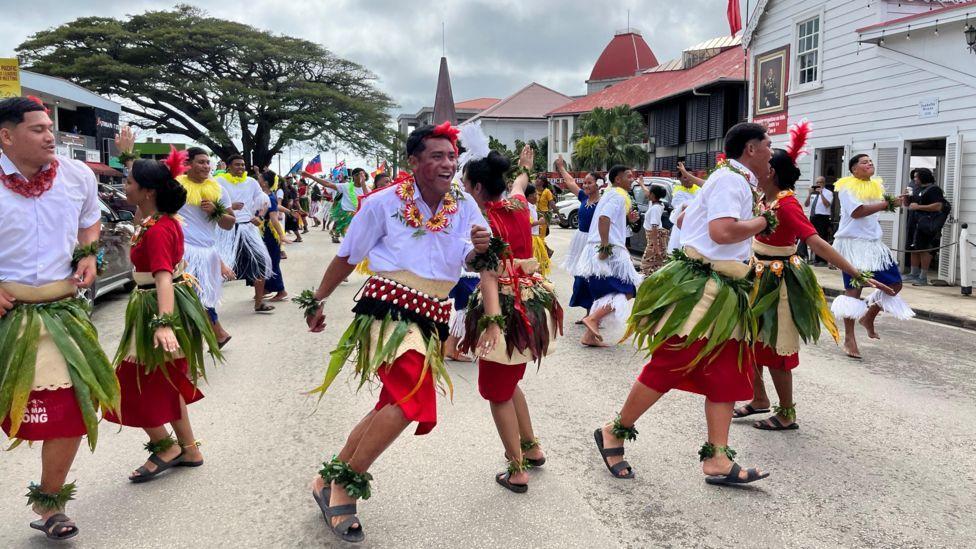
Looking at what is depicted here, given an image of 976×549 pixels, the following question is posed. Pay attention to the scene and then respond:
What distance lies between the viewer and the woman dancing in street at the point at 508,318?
12.2 ft

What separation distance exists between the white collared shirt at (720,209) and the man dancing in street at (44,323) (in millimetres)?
3007

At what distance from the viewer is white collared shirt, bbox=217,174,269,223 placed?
9031 millimetres

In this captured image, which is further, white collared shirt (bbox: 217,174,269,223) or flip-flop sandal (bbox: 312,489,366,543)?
white collared shirt (bbox: 217,174,269,223)

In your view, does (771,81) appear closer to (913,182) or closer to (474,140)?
(913,182)

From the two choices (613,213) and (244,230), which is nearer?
(613,213)

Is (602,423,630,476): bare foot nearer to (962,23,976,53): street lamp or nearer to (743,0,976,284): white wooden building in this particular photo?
(743,0,976,284): white wooden building

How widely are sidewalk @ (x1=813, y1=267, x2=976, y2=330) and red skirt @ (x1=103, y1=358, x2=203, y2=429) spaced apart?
23.2ft

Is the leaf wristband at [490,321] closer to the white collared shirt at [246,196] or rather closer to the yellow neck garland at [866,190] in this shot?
the yellow neck garland at [866,190]

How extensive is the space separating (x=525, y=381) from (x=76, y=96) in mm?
30820

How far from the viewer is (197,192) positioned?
7.14 metres

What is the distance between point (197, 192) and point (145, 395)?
3.42 m

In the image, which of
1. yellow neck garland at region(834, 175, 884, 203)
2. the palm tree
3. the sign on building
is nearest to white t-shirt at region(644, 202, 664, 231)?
yellow neck garland at region(834, 175, 884, 203)

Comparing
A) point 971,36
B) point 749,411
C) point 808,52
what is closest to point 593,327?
point 749,411

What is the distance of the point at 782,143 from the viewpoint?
744 inches
